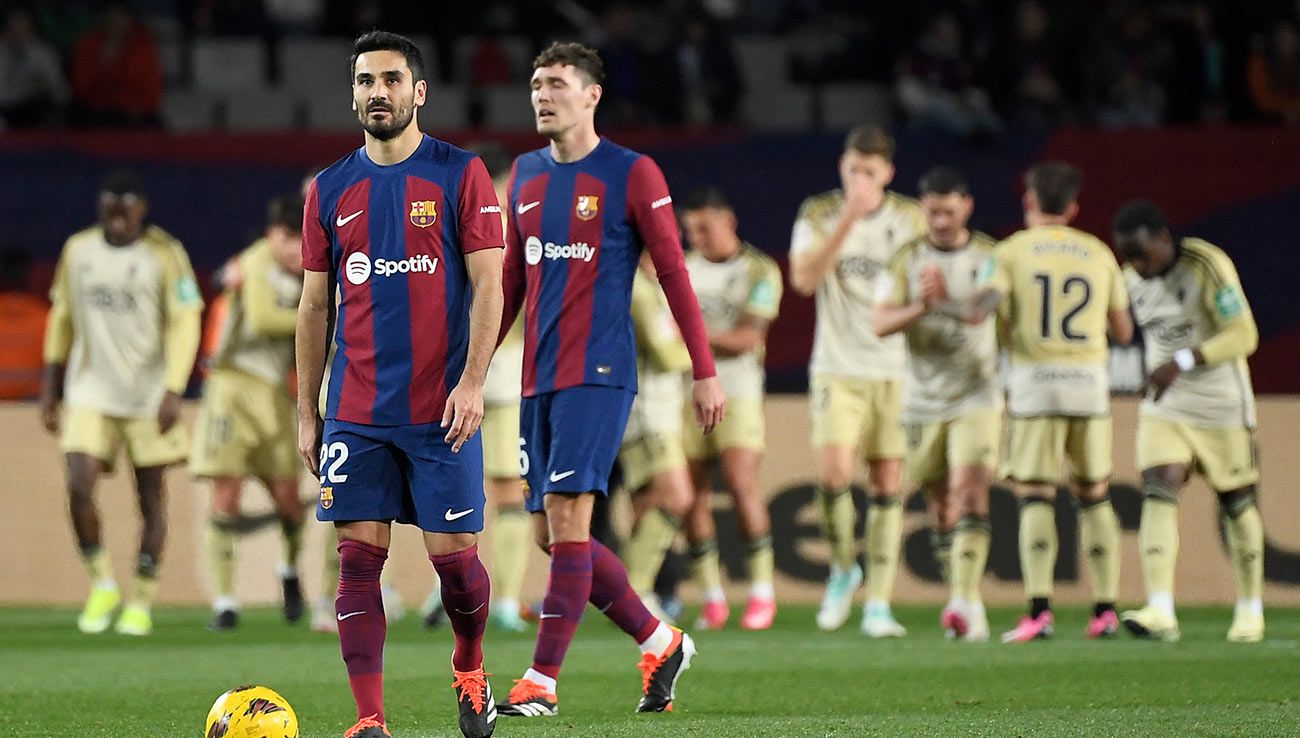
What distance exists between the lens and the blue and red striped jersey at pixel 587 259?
263 inches

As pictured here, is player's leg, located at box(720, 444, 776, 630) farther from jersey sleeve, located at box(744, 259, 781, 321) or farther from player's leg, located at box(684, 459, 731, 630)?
jersey sleeve, located at box(744, 259, 781, 321)

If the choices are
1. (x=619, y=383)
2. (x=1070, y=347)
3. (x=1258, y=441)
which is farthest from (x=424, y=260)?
(x=1258, y=441)

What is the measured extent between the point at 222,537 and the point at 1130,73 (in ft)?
27.3

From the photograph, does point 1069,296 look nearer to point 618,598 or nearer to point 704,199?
point 704,199

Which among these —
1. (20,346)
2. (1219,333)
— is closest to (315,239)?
(1219,333)

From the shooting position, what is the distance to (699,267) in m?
11.5

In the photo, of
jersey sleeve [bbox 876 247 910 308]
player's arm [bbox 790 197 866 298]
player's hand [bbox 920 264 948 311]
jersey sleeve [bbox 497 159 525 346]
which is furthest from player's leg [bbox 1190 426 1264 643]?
jersey sleeve [bbox 497 159 525 346]

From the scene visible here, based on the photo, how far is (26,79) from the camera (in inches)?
592

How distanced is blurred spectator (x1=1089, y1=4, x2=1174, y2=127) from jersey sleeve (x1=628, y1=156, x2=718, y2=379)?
9016 millimetres

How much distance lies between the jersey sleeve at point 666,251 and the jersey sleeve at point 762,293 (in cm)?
433

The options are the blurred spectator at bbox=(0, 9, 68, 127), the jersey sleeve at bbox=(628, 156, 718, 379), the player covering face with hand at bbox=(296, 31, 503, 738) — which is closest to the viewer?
the player covering face with hand at bbox=(296, 31, 503, 738)

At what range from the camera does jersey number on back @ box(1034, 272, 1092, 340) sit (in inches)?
383

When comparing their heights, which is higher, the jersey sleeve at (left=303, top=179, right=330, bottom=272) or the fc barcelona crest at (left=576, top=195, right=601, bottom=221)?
the fc barcelona crest at (left=576, top=195, right=601, bottom=221)

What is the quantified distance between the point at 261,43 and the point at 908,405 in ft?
26.7
